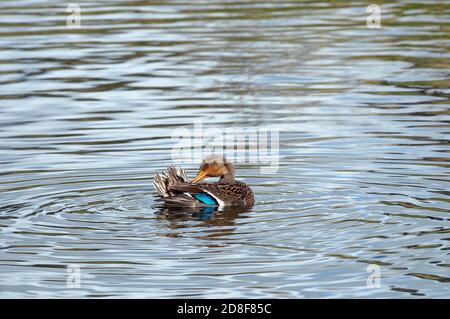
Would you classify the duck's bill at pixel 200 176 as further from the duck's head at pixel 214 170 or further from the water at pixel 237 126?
the water at pixel 237 126

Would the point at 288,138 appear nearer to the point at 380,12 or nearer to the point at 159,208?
the point at 159,208

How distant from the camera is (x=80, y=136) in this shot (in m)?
15.9

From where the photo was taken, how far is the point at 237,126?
53.5 feet

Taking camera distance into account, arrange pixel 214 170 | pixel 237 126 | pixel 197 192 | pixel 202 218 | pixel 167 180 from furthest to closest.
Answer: pixel 237 126
pixel 214 170
pixel 167 180
pixel 197 192
pixel 202 218

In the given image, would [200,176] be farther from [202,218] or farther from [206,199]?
[202,218]

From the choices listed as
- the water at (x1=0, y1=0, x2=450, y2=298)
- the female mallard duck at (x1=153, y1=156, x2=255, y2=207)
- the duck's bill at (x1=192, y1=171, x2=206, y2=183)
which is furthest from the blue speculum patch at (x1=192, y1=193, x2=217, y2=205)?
the duck's bill at (x1=192, y1=171, x2=206, y2=183)

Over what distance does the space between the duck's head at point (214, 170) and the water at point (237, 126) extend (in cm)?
38

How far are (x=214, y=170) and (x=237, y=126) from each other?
11.9 feet

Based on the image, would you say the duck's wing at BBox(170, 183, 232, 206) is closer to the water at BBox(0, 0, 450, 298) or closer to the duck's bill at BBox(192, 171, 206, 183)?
the water at BBox(0, 0, 450, 298)

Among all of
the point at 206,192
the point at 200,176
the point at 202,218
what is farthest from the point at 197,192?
the point at 200,176

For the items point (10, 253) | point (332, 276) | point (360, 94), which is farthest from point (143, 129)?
point (332, 276)

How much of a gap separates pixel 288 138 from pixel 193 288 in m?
6.29

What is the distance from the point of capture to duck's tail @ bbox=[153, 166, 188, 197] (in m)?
12.2

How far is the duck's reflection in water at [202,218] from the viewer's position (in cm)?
1108
